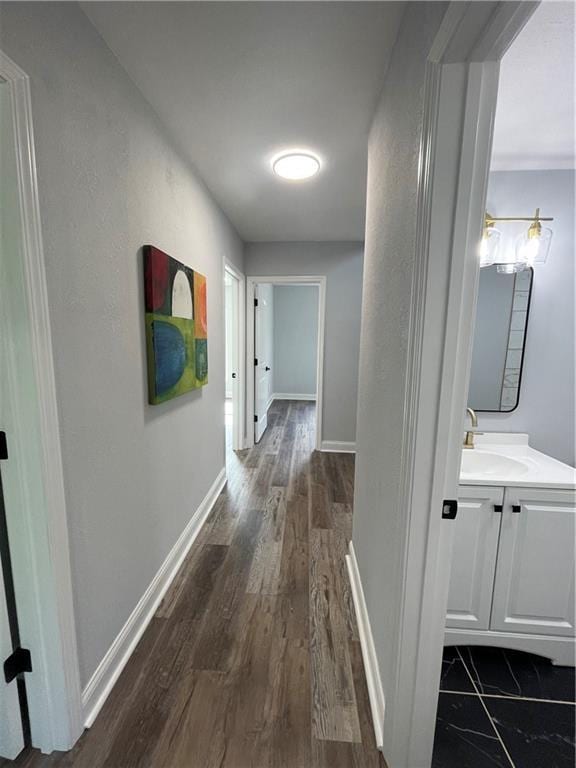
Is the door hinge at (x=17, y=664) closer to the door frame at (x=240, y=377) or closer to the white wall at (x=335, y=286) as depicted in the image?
the door frame at (x=240, y=377)

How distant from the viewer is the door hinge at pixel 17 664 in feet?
3.38

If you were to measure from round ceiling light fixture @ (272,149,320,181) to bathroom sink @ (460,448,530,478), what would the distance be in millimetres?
1853

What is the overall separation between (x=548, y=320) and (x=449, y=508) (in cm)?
144

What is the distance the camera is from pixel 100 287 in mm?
1223

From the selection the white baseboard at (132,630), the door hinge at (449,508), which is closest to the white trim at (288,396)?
the white baseboard at (132,630)

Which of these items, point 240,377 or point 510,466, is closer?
point 510,466

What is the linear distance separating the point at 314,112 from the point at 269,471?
112 inches

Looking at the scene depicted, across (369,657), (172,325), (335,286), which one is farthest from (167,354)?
(335,286)

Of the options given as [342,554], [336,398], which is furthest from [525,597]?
[336,398]

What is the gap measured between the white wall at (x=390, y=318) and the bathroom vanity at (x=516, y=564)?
1.19ft

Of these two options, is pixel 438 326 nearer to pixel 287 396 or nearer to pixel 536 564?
pixel 536 564

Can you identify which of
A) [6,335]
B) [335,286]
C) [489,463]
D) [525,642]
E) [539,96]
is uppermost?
[539,96]

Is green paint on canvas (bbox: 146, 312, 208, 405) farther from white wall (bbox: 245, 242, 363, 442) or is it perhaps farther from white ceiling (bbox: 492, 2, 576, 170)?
white wall (bbox: 245, 242, 363, 442)

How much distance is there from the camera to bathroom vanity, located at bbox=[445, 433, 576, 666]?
1342 mm
